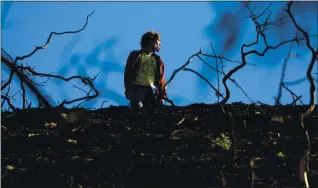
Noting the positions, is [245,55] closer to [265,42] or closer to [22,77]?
[265,42]

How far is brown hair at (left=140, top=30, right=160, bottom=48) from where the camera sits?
229 inches

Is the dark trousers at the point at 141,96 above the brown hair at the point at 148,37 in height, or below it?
below

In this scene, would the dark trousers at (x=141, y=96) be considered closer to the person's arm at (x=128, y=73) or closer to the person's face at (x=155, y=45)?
the person's arm at (x=128, y=73)

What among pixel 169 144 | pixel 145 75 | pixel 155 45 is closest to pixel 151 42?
pixel 155 45

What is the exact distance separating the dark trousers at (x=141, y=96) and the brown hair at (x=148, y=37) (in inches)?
19.9

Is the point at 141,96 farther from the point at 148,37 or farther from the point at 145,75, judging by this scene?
the point at 148,37

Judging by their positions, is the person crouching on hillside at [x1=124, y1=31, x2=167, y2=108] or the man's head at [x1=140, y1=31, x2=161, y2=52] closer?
the person crouching on hillside at [x1=124, y1=31, x2=167, y2=108]

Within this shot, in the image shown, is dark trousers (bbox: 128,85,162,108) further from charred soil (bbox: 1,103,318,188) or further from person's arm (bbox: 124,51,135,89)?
charred soil (bbox: 1,103,318,188)

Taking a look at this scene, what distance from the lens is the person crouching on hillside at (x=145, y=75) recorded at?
564cm

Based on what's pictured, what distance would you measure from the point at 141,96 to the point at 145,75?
0.80 feet

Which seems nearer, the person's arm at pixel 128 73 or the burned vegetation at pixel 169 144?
the burned vegetation at pixel 169 144

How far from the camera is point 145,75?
18.9 feet

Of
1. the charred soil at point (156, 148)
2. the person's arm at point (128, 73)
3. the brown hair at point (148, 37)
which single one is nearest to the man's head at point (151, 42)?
the brown hair at point (148, 37)

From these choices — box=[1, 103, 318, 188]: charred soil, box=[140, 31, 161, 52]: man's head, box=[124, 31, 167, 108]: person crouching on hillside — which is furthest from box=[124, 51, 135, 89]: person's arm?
box=[1, 103, 318, 188]: charred soil
